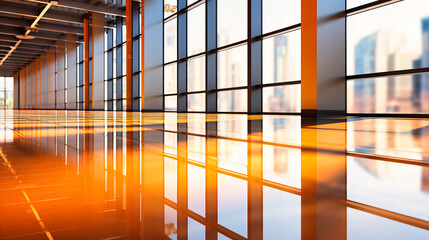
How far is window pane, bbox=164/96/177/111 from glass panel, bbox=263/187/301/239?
14147 millimetres

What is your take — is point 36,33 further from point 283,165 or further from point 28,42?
point 283,165

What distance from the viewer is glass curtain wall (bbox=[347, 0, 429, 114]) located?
6840mm

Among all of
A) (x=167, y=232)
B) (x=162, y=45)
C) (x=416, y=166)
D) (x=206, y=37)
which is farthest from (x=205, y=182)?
(x=162, y=45)

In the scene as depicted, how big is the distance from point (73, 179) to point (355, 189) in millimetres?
1089

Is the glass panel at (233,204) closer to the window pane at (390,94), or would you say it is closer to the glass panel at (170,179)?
the glass panel at (170,179)

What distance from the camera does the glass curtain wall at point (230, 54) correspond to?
9.85 meters

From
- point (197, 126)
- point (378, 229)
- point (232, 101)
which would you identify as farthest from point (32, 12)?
point (378, 229)

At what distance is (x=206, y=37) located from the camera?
12.2 metres

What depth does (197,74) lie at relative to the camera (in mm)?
13414

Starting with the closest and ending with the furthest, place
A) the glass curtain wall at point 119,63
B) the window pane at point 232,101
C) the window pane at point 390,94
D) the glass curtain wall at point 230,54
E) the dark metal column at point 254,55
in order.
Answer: the window pane at point 390,94
the glass curtain wall at point 230,54
the dark metal column at point 254,55
the window pane at point 232,101
the glass curtain wall at point 119,63

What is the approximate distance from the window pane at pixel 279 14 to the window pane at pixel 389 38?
2054 mm

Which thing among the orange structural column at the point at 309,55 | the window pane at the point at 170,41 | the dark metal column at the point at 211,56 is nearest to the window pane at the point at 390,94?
the orange structural column at the point at 309,55

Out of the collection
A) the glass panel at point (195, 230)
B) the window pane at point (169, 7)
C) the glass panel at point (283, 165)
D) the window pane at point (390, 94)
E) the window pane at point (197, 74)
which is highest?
the window pane at point (169, 7)

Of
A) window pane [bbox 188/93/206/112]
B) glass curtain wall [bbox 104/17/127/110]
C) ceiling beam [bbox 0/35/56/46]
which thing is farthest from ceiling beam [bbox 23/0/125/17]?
ceiling beam [bbox 0/35/56/46]
